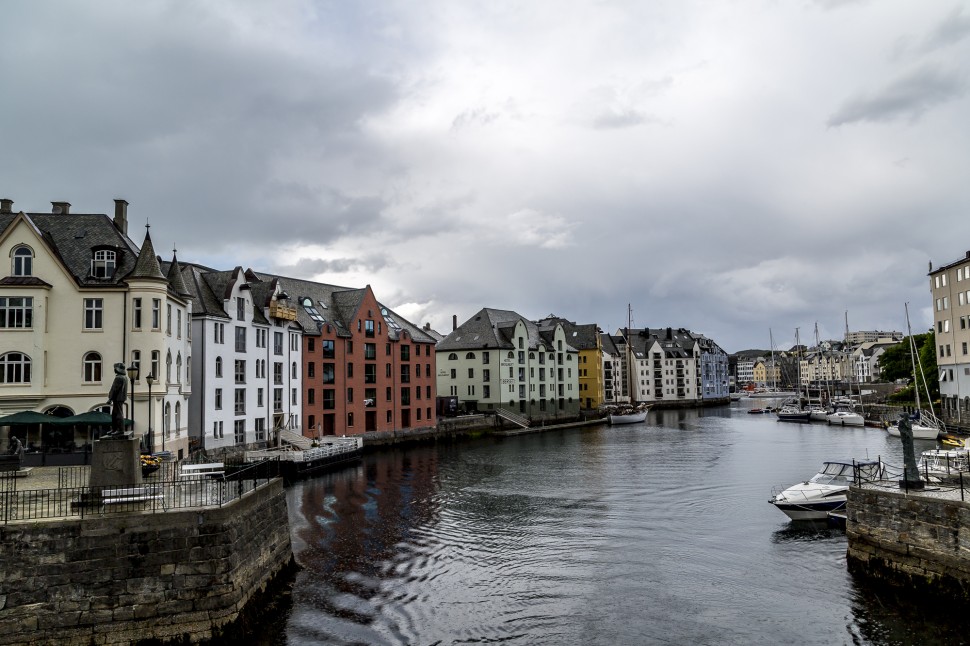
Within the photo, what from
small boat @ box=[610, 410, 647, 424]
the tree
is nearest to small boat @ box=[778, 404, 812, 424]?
the tree

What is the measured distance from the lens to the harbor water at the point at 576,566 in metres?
19.9

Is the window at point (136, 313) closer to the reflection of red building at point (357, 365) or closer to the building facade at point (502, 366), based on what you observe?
Answer: the reflection of red building at point (357, 365)

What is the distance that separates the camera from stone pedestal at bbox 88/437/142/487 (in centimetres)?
1958

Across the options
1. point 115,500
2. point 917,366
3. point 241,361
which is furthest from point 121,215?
point 917,366

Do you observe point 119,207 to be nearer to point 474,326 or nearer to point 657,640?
point 657,640

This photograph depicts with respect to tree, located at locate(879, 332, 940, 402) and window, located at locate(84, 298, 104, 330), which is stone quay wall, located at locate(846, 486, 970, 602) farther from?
tree, located at locate(879, 332, 940, 402)

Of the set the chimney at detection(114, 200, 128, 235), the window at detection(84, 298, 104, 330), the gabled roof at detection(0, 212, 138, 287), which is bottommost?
the window at detection(84, 298, 104, 330)

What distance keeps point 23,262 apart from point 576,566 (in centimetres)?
3599

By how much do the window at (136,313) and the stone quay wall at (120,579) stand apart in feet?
81.2

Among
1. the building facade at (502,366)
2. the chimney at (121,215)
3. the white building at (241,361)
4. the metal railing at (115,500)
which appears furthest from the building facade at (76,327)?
the building facade at (502,366)

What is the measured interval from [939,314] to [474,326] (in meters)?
63.0

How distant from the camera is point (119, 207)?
1861 inches

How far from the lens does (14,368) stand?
37781 mm

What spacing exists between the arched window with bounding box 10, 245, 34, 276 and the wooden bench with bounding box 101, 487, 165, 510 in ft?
87.7
